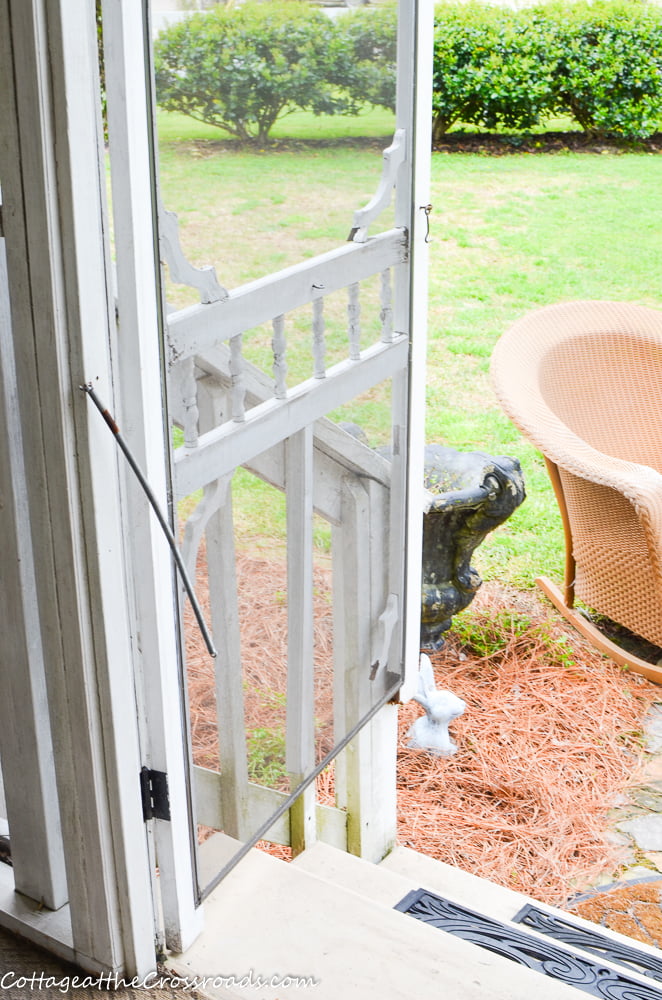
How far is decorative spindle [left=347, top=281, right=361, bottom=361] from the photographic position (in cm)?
157

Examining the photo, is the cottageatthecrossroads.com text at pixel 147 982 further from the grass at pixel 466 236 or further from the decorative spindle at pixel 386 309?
the decorative spindle at pixel 386 309

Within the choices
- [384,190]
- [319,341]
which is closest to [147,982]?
[319,341]

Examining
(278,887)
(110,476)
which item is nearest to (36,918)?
(278,887)

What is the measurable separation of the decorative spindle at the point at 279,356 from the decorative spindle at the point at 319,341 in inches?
3.2

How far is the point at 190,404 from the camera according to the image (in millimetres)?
1265

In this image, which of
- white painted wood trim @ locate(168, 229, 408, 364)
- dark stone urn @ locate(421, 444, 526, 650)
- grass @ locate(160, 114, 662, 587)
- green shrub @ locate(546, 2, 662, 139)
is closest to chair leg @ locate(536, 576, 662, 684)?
grass @ locate(160, 114, 662, 587)

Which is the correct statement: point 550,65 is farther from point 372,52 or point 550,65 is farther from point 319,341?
point 319,341

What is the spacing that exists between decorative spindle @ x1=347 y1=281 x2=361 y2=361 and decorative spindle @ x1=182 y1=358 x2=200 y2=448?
37cm

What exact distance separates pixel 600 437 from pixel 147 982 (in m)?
2.45

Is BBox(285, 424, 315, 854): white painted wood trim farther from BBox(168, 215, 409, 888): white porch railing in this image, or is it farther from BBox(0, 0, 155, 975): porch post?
BBox(0, 0, 155, 975): porch post

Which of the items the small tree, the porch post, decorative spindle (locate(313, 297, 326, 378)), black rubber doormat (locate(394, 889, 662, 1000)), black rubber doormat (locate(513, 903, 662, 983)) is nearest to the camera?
the porch post

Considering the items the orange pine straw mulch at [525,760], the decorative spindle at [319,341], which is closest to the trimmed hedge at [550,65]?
the orange pine straw mulch at [525,760]

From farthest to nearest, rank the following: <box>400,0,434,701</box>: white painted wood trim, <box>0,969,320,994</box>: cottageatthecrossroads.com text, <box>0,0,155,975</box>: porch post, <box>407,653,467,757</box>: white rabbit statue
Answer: <box>407,653,467,757</box>: white rabbit statue < <box>400,0,434,701</box>: white painted wood trim < <box>0,969,320,994</box>: cottageatthecrossroads.com text < <box>0,0,155,975</box>: porch post

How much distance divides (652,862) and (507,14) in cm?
745
